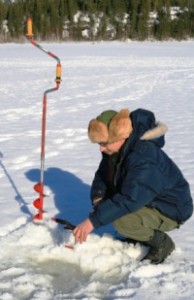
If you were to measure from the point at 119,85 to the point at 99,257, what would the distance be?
11.0m

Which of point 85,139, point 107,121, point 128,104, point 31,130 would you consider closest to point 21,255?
point 107,121

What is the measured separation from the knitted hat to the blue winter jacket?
85mm

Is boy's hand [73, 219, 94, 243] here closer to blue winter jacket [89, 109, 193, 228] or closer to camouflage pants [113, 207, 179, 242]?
blue winter jacket [89, 109, 193, 228]

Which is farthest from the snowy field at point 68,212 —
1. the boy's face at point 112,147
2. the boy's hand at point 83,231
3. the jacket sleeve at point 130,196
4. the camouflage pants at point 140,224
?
the boy's face at point 112,147

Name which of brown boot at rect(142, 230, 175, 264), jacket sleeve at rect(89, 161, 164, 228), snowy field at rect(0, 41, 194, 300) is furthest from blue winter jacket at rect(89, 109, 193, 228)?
snowy field at rect(0, 41, 194, 300)

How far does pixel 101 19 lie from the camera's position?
5931cm

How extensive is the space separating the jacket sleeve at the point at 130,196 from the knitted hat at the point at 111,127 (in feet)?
0.74

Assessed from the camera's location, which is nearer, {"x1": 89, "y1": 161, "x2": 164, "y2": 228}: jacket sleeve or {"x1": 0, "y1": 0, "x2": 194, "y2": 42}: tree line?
{"x1": 89, "y1": 161, "x2": 164, "y2": 228}: jacket sleeve

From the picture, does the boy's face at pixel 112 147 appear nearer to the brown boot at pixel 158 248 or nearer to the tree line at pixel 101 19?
the brown boot at pixel 158 248

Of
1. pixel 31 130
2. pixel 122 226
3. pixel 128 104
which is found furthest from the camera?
pixel 128 104

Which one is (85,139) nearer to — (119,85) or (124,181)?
(124,181)

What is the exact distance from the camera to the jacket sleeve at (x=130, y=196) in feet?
10.4

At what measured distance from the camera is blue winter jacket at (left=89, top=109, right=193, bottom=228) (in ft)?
10.4

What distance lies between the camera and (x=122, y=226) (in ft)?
11.3
